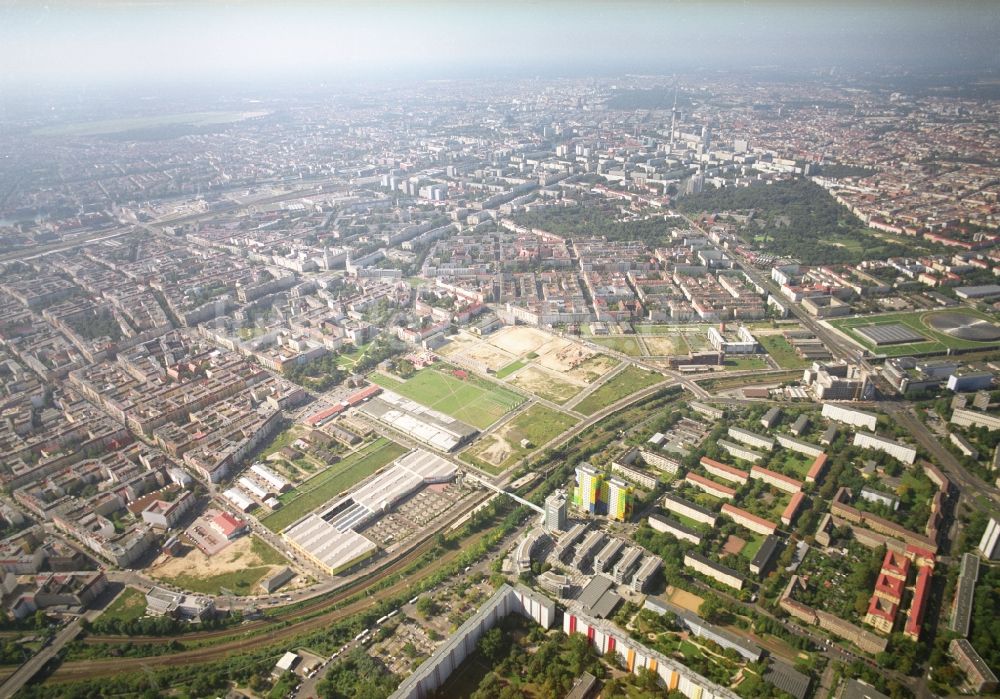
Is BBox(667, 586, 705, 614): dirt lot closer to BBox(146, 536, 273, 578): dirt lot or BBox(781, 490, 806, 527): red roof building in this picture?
BBox(781, 490, 806, 527): red roof building

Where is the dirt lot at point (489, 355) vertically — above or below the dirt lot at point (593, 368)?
above

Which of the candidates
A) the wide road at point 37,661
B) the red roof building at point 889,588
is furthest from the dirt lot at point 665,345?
the wide road at point 37,661

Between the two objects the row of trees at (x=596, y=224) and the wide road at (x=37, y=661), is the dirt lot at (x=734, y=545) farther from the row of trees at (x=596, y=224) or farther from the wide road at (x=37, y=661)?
the row of trees at (x=596, y=224)

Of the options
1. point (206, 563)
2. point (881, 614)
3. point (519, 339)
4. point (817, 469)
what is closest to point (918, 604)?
point (881, 614)

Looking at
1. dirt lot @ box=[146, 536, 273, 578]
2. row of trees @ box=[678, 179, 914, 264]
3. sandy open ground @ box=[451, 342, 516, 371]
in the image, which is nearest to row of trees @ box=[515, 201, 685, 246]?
row of trees @ box=[678, 179, 914, 264]

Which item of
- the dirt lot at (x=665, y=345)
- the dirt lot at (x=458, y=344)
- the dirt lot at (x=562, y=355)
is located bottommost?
the dirt lot at (x=665, y=345)

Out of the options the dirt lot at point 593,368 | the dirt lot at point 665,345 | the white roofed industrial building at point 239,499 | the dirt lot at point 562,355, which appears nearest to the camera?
the white roofed industrial building at point 239,499
